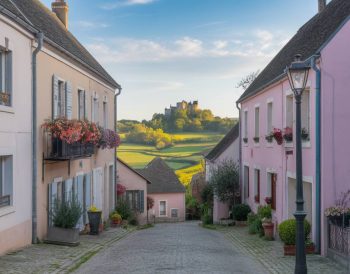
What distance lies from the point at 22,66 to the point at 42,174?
10.1ft

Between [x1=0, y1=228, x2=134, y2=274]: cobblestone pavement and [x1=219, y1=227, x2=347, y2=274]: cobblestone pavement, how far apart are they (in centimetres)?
415

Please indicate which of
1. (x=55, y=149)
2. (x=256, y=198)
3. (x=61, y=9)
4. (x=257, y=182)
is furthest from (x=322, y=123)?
(x=61, y=9)

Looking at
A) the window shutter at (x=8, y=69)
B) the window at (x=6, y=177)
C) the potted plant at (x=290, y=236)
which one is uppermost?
the window shutter at (x=8, y=69)

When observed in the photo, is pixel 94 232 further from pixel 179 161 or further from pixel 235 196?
pixel 179 161

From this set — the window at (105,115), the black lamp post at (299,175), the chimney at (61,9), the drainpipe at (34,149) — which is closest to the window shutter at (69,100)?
the drainpipe at (34,149)

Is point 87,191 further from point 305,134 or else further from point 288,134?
point 305,134

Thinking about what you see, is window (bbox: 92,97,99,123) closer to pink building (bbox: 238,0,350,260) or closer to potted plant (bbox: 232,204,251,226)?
potted plant (bbox: 232,204,251,226)

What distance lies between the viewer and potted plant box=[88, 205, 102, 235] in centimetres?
1873

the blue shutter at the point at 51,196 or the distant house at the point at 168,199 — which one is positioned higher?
the blue shutter at the point at 51,196

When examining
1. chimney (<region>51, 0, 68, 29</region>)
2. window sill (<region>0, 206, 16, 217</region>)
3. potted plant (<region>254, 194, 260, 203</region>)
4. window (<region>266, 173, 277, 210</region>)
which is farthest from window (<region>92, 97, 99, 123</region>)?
window sill (<region>0, 206, 16, 217</region>)

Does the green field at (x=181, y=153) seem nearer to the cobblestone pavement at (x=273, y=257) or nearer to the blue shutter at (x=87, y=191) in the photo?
the blue shutter at (x=87, y=191)

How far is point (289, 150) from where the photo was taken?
55.3 feet

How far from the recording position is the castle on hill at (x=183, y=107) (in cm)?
8041

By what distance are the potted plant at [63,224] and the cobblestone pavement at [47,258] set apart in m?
0.33
